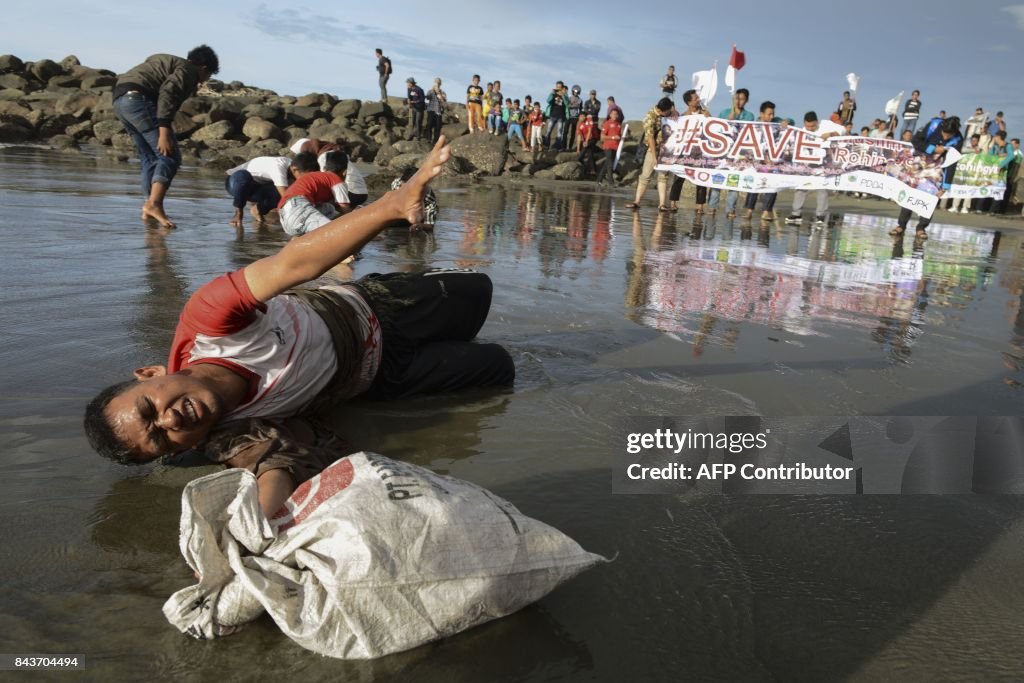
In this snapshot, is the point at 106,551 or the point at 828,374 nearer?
the point at 106,551

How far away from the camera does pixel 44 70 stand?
30.0 m

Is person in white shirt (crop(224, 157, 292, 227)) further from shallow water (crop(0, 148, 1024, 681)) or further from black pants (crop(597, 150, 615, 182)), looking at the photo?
black pants (crop(597, 150, 615, 182))

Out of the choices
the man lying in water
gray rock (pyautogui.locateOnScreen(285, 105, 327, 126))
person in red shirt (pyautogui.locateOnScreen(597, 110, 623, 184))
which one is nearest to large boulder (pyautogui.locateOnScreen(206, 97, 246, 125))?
gray rock (pyautogui.locateOnScreen(285, 105, 327, 126))

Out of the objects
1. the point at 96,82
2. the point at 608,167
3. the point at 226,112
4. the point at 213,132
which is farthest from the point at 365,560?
the point at 96,82

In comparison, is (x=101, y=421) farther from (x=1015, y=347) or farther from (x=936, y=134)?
(x=936, y=134)

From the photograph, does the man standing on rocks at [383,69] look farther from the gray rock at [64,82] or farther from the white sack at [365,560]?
the white sack at [365,560]

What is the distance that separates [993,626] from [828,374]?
189cm

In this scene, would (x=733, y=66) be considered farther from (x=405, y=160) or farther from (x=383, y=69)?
(x=383, y=69)

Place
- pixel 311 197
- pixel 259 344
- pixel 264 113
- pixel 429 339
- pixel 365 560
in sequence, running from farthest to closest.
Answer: pixel 264 113 < pixel 311 197 < pixel 429 339 < pixel 259 344 < pixel 365 560

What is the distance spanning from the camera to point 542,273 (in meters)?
5.57

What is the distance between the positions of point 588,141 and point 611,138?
2.86m

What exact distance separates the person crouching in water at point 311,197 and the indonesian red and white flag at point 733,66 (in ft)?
31.0

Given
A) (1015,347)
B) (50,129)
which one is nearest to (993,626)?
(1015,347)

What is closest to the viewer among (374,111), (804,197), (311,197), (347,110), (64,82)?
(311,197)
